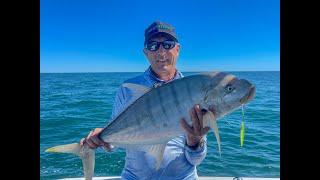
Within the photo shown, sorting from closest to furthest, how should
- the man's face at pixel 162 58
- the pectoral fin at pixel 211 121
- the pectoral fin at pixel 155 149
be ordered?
1. the pectoral fin at pixel 211 121
2. the pectoral fin at pixel 155 149
3. the man's face at pixel 162 58

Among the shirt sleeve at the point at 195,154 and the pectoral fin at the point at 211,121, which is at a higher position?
the pectoral fin at the point at 211,121

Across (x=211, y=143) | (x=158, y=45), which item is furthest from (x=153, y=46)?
(x=211, y=143)

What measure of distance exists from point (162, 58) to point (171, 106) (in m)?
0.95

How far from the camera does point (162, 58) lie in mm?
3350

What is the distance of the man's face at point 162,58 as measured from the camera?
3.35 metres

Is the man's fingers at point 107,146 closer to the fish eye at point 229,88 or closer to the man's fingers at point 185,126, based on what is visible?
the man's fingers at point 185,126

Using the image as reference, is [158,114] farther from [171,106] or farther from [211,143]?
[211,143]

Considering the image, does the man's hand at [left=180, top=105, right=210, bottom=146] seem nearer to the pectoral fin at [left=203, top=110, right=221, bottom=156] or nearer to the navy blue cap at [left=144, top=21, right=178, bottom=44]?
the pectoral fin at [left=203, top=110, right=221, bottom=156]

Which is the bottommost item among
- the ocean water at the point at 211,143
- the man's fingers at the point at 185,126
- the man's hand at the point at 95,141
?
the ocean water at the point at 211,143

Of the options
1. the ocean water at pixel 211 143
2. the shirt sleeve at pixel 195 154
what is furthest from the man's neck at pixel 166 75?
the ocean water at pixel 211 143

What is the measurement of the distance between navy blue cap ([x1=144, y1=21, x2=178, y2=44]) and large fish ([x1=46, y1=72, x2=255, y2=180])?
89 cm

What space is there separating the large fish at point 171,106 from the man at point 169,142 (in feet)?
0.23
